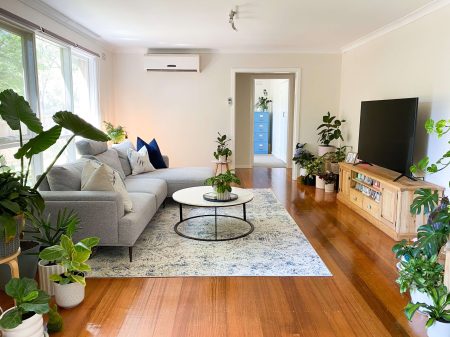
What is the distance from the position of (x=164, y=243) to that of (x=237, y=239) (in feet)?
2.40

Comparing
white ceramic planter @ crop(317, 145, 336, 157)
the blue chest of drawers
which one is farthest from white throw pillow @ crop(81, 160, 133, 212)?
the blue chest of drawers

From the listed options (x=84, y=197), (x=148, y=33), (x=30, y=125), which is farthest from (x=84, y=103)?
(x=30, y=125)

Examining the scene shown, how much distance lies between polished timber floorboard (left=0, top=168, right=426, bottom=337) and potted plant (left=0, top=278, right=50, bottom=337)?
285mm

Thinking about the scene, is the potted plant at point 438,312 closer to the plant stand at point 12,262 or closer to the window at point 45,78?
the plant stand at point 12,262

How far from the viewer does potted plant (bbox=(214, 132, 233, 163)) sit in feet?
20.9

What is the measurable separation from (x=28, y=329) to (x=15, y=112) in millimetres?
1306

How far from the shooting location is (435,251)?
2.16 meters

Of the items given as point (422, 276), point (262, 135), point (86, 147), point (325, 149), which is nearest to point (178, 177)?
point (86, 147)

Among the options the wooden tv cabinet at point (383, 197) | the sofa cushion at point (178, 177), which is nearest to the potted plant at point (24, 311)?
the sofa cushion at point (178, 177)

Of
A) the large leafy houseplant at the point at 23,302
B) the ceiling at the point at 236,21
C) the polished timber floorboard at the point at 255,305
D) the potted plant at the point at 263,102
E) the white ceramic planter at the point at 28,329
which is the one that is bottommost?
the polished timber floorboard at the point at 255,305

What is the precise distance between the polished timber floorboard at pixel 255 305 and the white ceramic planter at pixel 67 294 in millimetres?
48

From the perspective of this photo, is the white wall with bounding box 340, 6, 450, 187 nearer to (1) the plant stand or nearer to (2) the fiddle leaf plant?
(2) the fiddle leaf plant

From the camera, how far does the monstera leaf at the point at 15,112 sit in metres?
2.19

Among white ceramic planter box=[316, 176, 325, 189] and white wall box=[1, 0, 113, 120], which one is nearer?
white wall box=[1, 0, 113, 120]
